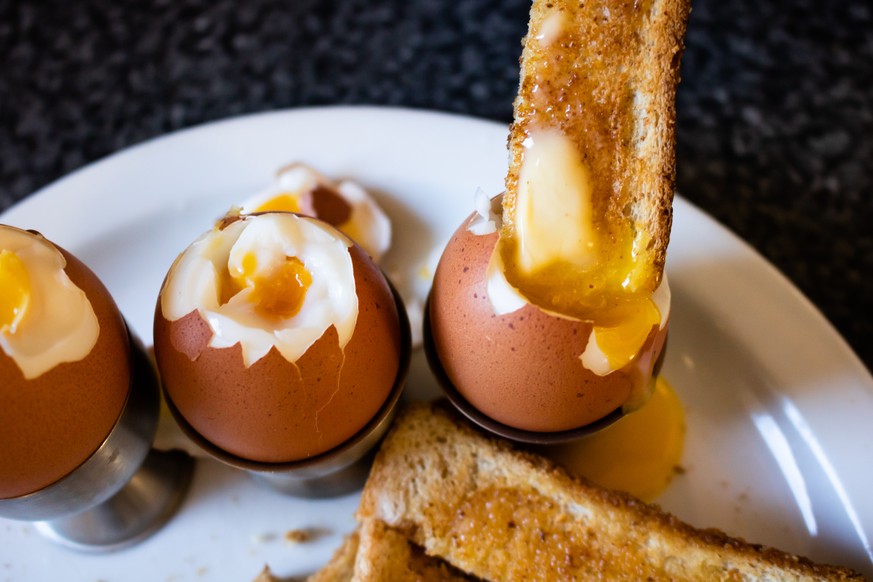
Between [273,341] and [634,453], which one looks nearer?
[273,341]

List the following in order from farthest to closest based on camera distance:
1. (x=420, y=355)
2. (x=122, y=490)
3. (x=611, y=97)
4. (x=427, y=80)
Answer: (x=427, y=80) < (x=420, y=355) < (x=122, y=490) < (x=611, y=97)

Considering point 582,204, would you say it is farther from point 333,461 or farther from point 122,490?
Answer: point 122,490

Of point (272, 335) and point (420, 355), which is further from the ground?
point (272, 335)

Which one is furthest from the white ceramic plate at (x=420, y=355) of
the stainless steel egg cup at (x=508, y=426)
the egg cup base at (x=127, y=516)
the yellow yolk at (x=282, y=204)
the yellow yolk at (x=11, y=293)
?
the yellow yolk at (x=11, y=293)

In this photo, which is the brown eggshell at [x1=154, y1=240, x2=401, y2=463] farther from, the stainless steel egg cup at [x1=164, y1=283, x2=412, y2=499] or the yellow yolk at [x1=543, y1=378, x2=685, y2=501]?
the yellow yolk at [x1=543, y1=378, x2=685, y2=501]

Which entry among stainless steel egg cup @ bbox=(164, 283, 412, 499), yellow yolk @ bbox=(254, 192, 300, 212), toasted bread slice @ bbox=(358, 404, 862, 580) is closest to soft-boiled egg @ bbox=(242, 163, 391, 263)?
yellow yolk @ bbox=(254, 192, 300, 212)

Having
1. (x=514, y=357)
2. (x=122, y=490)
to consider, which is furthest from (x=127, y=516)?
(x=514, y=357)

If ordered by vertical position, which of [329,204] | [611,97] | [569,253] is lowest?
[329,204]
